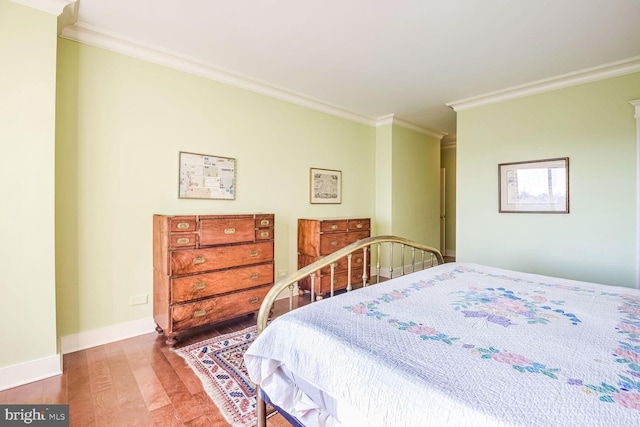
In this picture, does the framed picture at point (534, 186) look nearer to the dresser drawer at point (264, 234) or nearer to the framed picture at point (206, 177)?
the dresser drawer at point (264, 234)

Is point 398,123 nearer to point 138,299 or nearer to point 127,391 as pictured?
point 138,299

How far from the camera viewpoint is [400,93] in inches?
155

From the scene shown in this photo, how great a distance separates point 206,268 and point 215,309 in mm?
402

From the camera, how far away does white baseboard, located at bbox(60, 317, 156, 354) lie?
2.51 m

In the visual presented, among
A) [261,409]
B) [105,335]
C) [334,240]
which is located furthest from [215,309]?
[334,240]

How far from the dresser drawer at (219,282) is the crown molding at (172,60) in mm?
2102

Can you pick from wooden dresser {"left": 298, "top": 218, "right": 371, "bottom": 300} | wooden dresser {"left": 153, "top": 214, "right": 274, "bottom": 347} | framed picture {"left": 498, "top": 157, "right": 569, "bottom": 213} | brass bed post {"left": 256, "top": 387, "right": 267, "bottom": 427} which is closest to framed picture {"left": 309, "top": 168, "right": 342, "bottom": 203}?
wooden dresser {"left": 298, "top": 218, "right": 371, "bottom": 300}

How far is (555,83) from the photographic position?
11.4 ft

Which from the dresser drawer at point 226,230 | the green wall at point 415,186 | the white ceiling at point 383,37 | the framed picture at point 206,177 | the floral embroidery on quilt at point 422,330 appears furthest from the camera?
the green wall at point 415,186

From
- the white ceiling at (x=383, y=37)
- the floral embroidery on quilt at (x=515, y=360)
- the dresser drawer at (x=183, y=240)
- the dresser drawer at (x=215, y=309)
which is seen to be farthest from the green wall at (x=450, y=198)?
the floral embroidery on quilt at (x=515, y=360)

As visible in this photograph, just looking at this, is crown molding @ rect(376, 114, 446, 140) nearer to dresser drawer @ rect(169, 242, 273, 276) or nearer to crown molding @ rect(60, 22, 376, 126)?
crown molding @ rect(60, 22, 376, 126)

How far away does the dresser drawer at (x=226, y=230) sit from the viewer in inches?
108

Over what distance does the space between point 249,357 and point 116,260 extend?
2.07 metres

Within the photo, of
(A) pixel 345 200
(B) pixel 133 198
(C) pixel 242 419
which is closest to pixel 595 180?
(A) pixel 345 200
